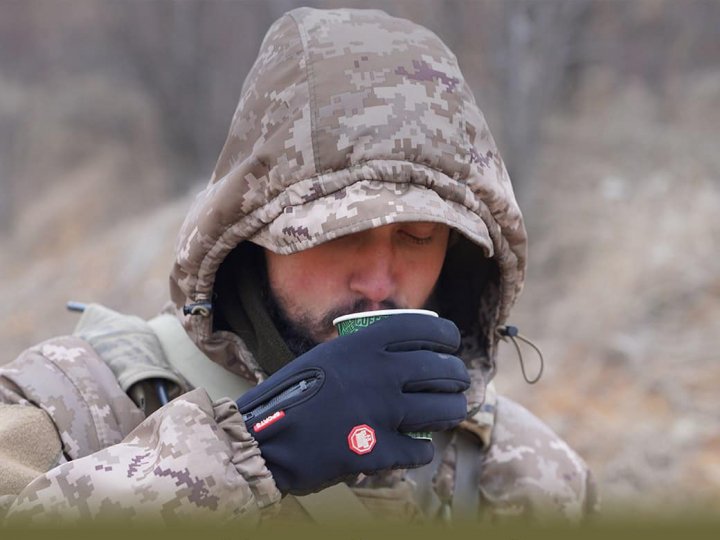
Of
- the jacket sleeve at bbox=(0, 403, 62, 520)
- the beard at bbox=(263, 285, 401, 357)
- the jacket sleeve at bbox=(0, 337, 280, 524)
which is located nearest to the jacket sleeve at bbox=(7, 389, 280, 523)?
the jacket sleeve at bbox=(0, 337, 280, 524)

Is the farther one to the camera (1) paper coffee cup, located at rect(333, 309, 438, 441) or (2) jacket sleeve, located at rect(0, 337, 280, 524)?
(1) paper coffee cup, located at rect(333, 309, 438, 441)

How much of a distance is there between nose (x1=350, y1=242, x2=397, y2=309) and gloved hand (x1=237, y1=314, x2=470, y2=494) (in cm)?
26

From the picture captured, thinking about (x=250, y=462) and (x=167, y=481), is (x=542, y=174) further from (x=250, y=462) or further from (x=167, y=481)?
(x=167, y=481)

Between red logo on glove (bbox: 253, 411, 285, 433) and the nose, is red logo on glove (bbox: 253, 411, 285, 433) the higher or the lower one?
the lower one

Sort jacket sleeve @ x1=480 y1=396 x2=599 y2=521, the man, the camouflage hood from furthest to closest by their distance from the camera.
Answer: jacket sleeve @ x1=480 y1=396 x2=599 y2=521 < the camouflage hood < the man

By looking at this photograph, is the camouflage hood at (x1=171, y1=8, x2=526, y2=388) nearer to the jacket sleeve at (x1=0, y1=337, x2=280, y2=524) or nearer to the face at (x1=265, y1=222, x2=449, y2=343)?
the face at (x1=265, y1=222, x2=449, y2=343)

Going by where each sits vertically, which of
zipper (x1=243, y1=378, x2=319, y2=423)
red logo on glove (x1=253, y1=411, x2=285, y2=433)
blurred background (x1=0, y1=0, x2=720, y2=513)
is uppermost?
zipper (x1=243, y1=378, x2=319, y2=423)

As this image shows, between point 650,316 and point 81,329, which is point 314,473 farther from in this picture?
point 650,316

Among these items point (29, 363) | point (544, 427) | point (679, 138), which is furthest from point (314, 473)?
point (679, 138)

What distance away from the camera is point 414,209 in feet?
7.05

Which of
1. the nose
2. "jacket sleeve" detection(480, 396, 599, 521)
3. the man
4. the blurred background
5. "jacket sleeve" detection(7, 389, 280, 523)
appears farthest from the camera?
the blurred background

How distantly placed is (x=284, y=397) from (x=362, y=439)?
0.18m

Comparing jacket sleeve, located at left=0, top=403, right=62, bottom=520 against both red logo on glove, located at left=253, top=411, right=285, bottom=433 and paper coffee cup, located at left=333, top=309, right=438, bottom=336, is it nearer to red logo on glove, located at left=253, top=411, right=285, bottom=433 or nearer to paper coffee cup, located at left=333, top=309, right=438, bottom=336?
red logo on glove, located at left=253, top=411, right=285, bottom=433

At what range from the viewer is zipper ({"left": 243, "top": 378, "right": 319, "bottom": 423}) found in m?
1.94
